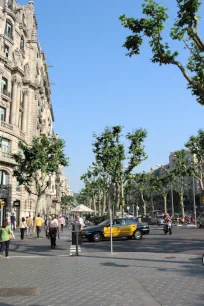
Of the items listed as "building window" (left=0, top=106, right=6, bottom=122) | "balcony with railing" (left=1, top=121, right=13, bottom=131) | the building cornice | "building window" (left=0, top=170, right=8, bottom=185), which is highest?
the building cornice

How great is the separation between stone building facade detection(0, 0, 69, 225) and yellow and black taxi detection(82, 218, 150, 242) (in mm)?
18971

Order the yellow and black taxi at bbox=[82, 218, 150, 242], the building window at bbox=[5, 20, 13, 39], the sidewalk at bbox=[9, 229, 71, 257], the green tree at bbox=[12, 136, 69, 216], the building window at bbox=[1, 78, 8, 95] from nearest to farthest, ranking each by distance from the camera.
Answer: the sidewalk at bbox=[9, 229, 71, 257]
the yellow and black taxi at bbox=[82, 218, 150, 242]
the green tree at bbox=[12, 136, 69, 216]
the building window at bbox=[1, 78, 8, 95]
the building window at bbox=[5, 20, 13, 39]

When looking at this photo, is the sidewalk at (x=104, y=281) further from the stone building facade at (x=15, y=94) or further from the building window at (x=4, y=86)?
the building window at (x=4, y=86)

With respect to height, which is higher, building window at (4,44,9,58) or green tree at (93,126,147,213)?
building window at (4,44,9,58)

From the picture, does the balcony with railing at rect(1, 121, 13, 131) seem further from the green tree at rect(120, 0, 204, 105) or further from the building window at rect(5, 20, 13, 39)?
the green tree at rect(120, 0, 204, 105)

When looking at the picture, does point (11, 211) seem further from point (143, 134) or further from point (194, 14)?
point (194, 14)

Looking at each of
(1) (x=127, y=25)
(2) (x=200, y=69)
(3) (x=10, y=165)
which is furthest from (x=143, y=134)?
(1) (x=127, y=25)

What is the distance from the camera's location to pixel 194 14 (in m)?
13.1

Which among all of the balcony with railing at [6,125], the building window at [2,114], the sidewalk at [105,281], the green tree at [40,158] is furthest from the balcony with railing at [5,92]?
the sidewalk at [105,281]

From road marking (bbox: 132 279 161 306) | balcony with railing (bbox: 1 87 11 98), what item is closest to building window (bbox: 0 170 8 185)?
balcony with railing (bbox: 1 87 11 98)

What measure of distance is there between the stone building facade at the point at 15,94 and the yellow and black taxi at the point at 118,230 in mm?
18971

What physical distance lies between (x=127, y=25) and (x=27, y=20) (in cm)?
4301

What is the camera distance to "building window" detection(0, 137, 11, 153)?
127 feet

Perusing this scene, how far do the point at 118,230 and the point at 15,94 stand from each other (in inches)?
1071
